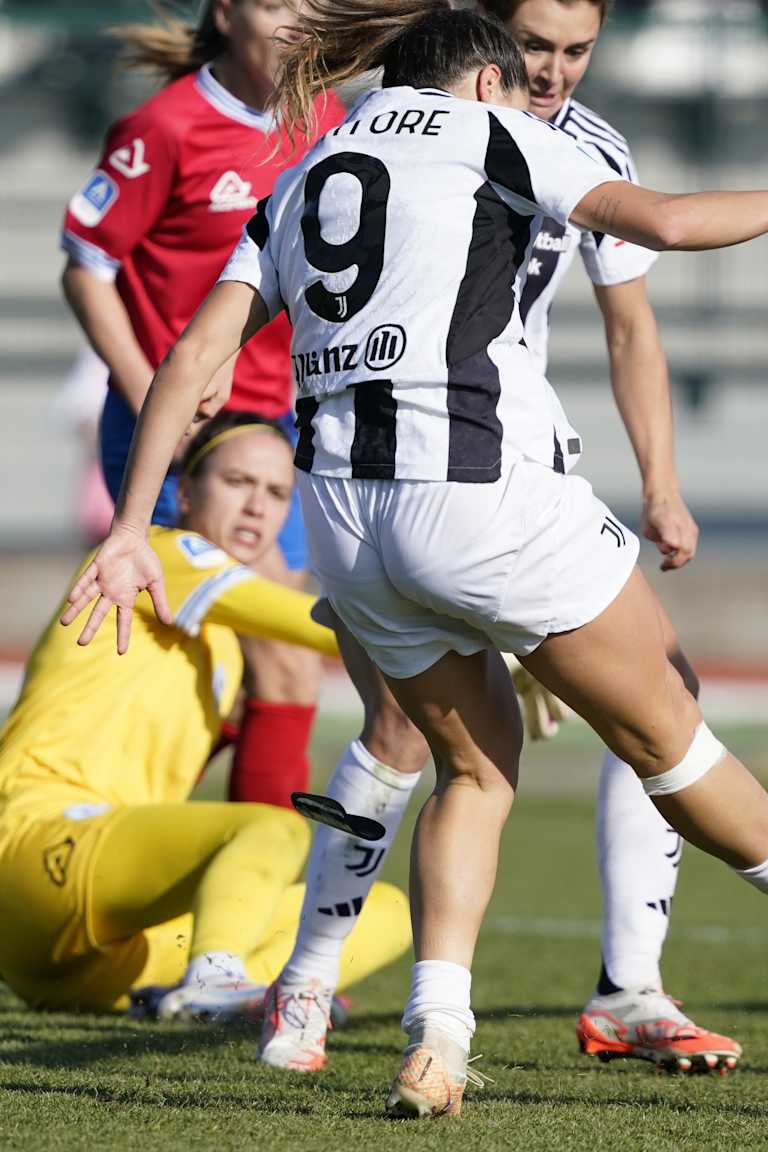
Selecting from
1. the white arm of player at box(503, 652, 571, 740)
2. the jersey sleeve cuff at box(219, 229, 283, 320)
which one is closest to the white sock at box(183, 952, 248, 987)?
the white arm of player at box(503, 652, 571, 740)

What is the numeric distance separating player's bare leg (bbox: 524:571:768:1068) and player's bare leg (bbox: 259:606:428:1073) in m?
0.62

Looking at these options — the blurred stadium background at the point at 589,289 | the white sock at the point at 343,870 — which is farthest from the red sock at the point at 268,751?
the blurred stadium background at the point at 589,289

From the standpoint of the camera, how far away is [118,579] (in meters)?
2.59

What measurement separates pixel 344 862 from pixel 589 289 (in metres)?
18.2

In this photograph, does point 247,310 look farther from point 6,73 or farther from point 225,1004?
point 6,73

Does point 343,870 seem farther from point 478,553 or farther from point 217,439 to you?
point 217,439

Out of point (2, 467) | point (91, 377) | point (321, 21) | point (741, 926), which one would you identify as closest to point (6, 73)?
point (2, 467)

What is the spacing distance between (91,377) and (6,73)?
1156cm

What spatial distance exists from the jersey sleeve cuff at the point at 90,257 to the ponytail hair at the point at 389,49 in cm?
140

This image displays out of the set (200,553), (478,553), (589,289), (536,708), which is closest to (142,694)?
(200,553)

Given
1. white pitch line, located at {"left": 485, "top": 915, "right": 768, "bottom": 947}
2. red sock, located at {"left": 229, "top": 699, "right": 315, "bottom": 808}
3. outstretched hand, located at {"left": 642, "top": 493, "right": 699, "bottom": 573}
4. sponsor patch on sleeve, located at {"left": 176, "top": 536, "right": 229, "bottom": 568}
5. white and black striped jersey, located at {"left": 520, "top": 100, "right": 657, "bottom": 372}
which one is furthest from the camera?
white pitch line, located at {"left": 485, "top": 915, "right": 768, "bottom": 947}

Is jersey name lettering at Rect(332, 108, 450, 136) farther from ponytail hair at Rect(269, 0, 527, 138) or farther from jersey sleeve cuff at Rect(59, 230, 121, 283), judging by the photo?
jersey sleeve cuff at Rect(59, 230, 121, 283)

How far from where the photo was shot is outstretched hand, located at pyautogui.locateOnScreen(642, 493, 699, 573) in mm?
3191

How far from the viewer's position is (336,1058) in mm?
3271
